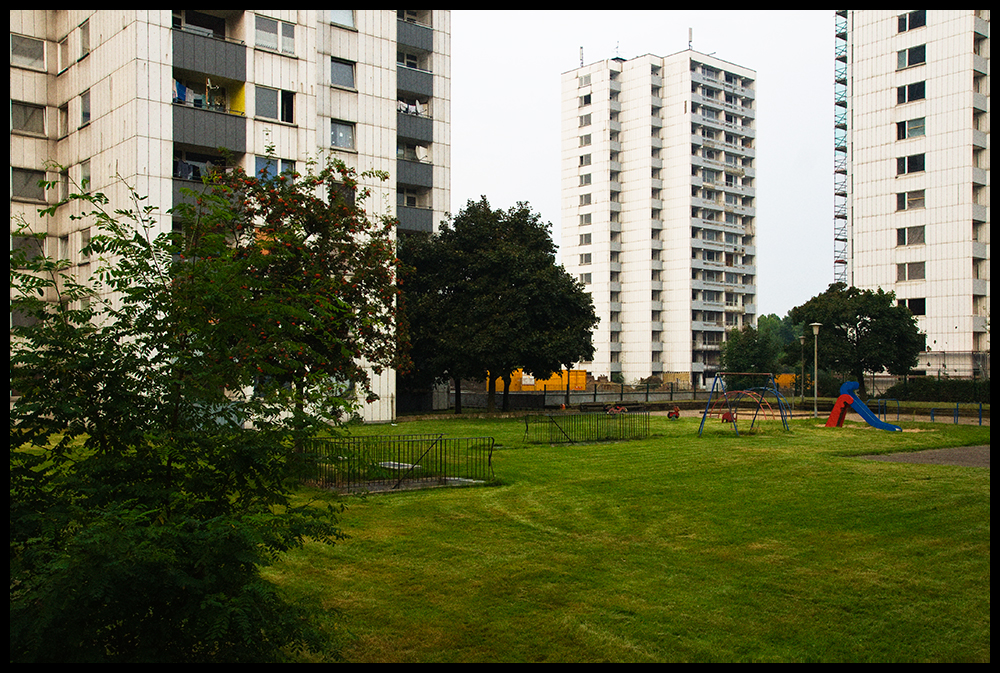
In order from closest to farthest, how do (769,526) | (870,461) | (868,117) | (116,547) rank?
1. (116,547)
2. (769,526)
3. (870,461)
4. (868,117)

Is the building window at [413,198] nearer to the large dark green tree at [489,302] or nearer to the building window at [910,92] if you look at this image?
the large dark green tree at [489,302]

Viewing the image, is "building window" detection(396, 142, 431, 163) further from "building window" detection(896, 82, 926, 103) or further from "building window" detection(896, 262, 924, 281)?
"building window" detection(896, 82, 926, 103)

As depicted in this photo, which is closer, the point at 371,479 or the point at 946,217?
the point at 371,479

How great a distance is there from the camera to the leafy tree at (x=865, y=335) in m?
58.2

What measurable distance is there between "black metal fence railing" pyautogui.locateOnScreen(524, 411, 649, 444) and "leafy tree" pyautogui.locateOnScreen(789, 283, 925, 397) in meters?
31.4

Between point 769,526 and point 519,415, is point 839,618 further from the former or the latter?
point 519,415

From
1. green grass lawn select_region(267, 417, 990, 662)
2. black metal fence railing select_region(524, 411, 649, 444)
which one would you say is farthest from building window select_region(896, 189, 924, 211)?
green grass lawn select_region(267, 417, 990, 662)

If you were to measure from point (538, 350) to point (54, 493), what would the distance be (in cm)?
3403

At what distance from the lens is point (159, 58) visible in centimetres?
3338

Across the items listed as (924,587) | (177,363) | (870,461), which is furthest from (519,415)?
(177,363)

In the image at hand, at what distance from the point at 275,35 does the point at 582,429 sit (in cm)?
2162

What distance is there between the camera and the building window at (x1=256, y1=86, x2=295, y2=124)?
36.0m

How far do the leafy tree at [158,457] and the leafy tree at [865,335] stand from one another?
56.9m

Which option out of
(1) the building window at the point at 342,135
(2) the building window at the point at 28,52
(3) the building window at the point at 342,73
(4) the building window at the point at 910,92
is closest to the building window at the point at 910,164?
(4) the building window at the point at 910,92
